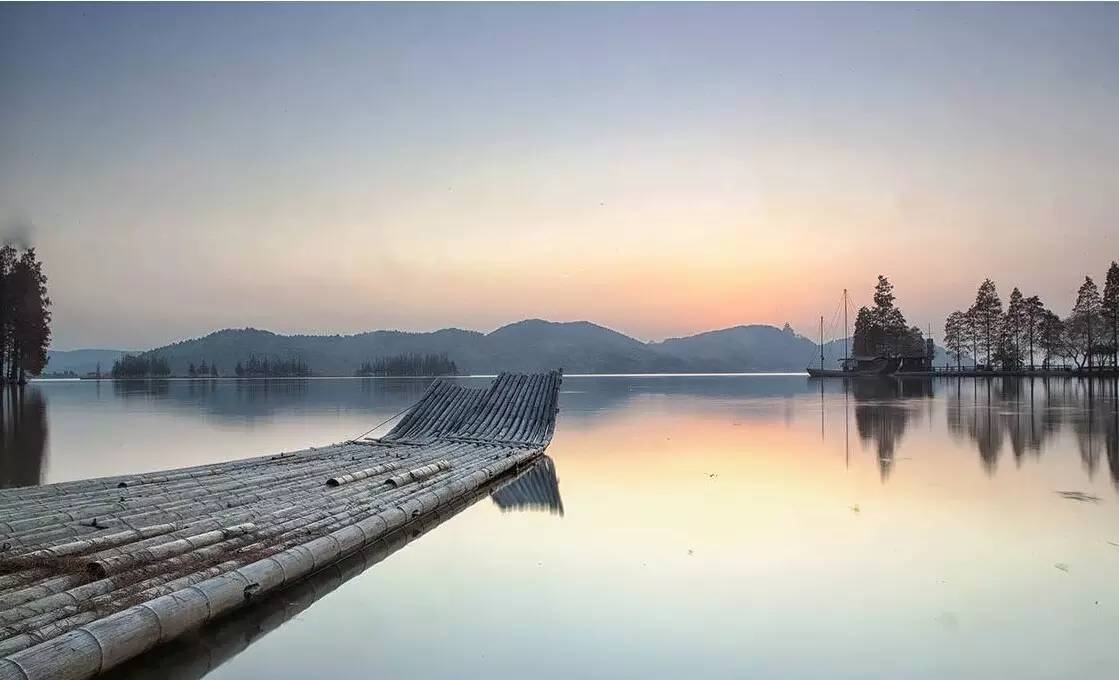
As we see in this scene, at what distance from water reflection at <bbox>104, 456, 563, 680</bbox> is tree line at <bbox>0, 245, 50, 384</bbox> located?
62.7 m

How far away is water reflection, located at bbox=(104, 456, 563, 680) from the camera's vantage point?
14.6ft

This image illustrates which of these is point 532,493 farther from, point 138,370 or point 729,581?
point 138,370

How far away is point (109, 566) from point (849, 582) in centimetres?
574

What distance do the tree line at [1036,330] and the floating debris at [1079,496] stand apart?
A: 218ft

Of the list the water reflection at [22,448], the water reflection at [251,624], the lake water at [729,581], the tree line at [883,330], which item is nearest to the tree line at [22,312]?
the water reflection at [22,448]

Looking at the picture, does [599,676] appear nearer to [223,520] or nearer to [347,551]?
[347,551]

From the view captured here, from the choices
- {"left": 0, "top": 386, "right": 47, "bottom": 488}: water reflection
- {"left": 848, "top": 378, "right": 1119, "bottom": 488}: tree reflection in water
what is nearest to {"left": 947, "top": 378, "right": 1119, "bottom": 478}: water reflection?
{"left": 848, "top": 378, "right": 1119, "bottom": 488}: tree reflection in water

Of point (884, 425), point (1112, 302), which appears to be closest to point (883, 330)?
point (1112, 302)

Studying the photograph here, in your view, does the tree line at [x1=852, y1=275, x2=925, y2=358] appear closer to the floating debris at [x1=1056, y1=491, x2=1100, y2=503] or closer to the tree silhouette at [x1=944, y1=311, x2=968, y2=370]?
the tree silhouette at [x1=944, y1=311, x2=968, y2=370]

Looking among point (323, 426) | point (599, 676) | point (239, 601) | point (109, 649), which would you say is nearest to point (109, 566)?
point (239, 601)

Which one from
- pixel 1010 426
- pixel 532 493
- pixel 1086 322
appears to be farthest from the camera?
pixel 1086 322

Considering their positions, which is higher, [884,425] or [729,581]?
[729,581]

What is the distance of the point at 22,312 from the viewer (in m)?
57.2

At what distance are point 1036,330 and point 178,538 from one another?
8437 centimetres
